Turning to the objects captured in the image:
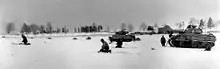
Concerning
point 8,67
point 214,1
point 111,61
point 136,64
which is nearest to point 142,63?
point 136,64

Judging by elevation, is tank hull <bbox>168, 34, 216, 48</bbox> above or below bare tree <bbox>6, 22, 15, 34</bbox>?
below

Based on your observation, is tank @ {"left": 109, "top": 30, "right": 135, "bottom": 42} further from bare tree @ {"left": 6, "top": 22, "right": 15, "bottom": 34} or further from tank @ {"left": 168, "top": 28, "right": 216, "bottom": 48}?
bare tree @ {"left": 6, "top": 22, "right": 15, "bottom": 34}

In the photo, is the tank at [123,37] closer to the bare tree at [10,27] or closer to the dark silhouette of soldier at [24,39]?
the dark silhouette of soldier at [24,39]

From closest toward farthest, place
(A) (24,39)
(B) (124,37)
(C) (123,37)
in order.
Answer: (A) (24,39) → (C) (123,37) → (B) (124,37)

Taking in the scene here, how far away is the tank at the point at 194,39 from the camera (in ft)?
28.6

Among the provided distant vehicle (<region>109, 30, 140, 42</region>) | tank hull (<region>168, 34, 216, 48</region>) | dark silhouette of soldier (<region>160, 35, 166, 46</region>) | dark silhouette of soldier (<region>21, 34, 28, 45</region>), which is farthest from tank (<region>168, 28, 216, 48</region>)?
dark silhouette of soldier (<region>21, 34, 28, 45</region>)

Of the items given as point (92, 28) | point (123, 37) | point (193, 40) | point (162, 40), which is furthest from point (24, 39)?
point (193, 40)

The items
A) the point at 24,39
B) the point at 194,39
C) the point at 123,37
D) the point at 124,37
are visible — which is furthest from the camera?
the point at 124,37

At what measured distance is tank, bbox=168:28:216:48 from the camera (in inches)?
343

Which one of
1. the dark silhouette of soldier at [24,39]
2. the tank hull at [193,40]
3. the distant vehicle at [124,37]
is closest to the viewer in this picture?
the tank hull at [193,40]

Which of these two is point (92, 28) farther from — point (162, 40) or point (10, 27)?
point (162, 40)

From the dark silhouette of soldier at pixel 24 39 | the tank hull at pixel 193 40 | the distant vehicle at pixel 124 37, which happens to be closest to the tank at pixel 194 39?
the tank hull at pixel 193 40

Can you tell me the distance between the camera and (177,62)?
6.13 metres

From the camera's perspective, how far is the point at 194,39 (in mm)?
9273
